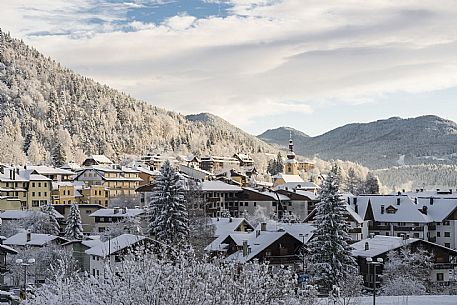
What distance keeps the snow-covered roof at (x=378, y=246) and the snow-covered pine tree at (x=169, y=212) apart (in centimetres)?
1232

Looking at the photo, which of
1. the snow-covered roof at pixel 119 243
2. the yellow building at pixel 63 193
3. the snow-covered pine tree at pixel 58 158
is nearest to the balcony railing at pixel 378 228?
the snow-covered roof at pixel 119 243

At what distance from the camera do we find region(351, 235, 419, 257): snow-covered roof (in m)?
52.8

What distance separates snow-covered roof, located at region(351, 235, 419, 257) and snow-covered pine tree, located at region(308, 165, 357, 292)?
700 centimetres

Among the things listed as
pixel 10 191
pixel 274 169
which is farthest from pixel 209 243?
pixel 274 169

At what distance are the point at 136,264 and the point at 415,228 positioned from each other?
194ft

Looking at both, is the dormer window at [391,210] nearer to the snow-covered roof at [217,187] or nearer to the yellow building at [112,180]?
the snow-covered roof at [217,187]

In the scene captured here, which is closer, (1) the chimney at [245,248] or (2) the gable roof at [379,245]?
(2) the gable roof at [379,245]

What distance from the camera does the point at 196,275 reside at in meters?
18.8

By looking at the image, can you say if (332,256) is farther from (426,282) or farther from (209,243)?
(209,243)

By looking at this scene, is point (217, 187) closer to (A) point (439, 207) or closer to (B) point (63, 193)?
(B) point (63, 193)

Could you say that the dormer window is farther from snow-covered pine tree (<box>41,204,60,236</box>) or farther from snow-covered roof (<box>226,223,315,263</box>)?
snow-covered pine tree (<box>41,204,60,236</box>)

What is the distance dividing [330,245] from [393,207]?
33.2 metres

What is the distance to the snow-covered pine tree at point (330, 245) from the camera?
144ft

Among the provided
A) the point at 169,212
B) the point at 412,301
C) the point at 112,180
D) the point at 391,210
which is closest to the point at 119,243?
the point at 169,212
